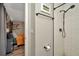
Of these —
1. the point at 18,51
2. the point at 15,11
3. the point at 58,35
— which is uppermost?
the point at 15,11

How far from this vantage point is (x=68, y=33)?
0.92m

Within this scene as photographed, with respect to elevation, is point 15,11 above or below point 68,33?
above

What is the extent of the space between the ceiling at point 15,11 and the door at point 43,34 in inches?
4.5

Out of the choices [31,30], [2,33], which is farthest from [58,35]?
[2,33]

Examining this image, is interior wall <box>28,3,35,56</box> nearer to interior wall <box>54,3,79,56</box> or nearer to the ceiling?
the ceiling

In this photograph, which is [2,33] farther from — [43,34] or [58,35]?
[58,35]

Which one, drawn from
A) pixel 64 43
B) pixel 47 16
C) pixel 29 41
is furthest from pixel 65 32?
pixel 29 41

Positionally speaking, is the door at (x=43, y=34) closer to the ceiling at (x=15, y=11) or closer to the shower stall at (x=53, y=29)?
the shower stall at (x=53, y=29)

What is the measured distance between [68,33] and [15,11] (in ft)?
1.50

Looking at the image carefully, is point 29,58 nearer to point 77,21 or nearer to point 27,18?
point 27,18

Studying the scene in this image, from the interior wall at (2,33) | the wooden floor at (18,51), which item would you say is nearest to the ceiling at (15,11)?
the interior wall at (2,33)

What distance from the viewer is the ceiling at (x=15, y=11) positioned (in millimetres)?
925

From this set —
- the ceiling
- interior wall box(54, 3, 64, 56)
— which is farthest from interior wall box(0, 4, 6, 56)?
interior wall box(54, 3, 64, 56)

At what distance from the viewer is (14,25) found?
0.91 m
